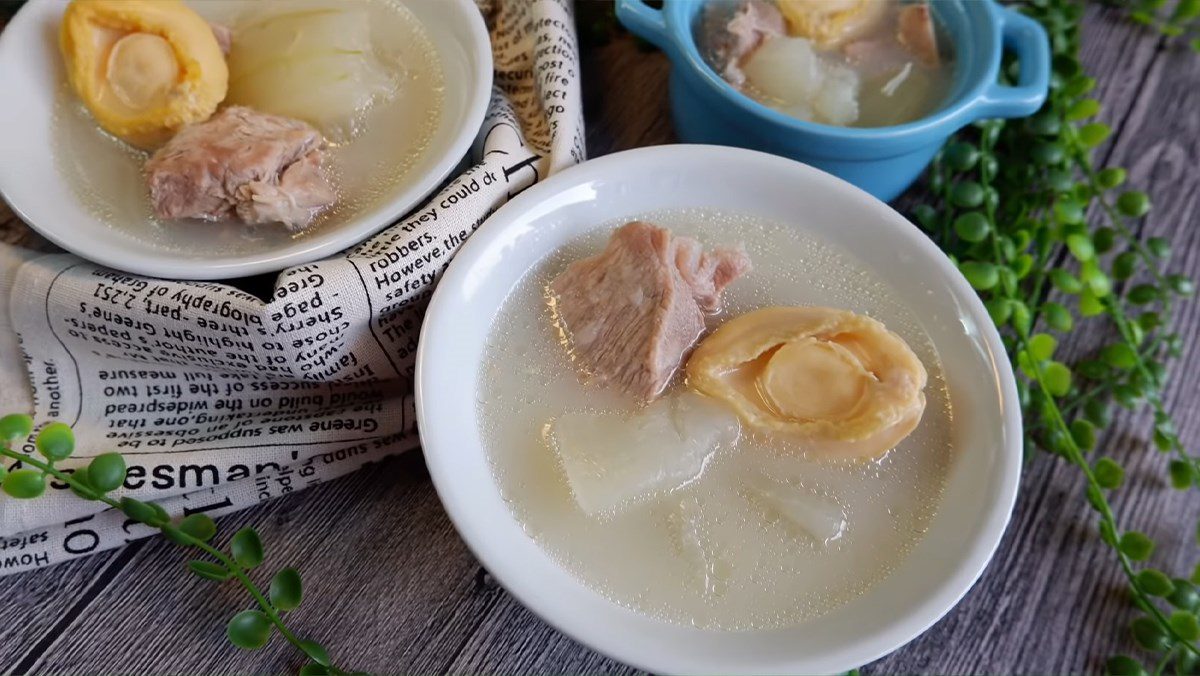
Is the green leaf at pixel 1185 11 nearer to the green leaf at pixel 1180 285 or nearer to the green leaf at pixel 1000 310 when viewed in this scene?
the green leaf at pixel 1180 285

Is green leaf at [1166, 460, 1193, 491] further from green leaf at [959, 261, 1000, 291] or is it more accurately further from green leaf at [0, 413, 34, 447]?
green leaf at [0, 413, 34, 447]

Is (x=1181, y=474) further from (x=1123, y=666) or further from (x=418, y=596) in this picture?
(x=418, y=596)

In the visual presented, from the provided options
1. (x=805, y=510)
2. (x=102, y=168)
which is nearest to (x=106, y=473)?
(x=102, y=168)

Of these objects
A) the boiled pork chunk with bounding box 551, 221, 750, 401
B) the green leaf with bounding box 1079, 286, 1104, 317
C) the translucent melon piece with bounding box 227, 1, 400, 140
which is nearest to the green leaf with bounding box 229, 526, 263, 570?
the boiled pork chunk with bounding box 551, 221, 750, 401

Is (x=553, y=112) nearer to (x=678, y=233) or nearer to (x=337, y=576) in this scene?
(x=678, y=233)

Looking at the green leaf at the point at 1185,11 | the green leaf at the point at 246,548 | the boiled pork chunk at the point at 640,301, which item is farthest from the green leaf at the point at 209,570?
the green leaf at the point at 1185,11

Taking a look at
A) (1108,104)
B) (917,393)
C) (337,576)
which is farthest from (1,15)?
(1108,104)
